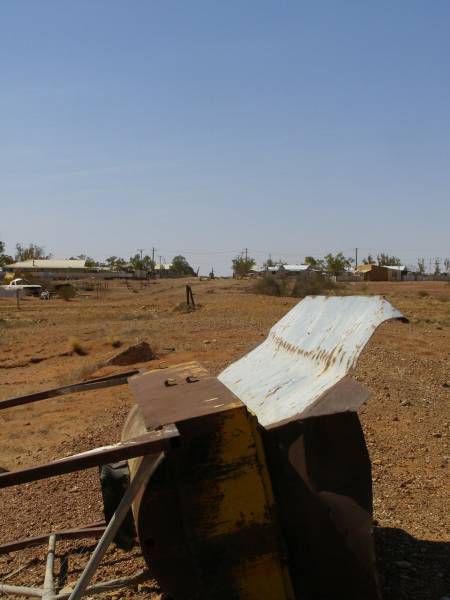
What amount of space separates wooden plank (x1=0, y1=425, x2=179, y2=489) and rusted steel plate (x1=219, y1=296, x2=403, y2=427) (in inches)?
25.6

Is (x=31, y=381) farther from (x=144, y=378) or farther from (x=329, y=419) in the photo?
(x=329, y=419)

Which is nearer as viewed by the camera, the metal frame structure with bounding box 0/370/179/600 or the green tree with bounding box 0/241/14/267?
the metal frame structure with bounding box 0/370/179/600

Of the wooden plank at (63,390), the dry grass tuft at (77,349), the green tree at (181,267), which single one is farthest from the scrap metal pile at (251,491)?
the green tree at (181,267)

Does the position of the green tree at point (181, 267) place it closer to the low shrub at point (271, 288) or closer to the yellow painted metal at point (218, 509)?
the low shrub at point (271, 288)

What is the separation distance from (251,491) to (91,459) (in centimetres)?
72

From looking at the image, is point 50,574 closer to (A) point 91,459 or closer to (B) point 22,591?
(B) point 22,591

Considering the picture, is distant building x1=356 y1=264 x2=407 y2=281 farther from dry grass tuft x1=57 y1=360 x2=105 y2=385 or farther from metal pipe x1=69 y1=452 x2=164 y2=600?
metal pipe x1=69 y1=452 x2=164 y2=600

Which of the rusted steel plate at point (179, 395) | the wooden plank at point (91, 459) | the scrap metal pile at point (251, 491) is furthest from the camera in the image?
the rusted steel plate at point (179, 395)

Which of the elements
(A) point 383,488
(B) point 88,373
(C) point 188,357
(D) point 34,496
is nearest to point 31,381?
(B) point 88,373

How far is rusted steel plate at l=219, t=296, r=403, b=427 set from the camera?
10.1 ft

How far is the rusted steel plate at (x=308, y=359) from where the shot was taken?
10.1ft

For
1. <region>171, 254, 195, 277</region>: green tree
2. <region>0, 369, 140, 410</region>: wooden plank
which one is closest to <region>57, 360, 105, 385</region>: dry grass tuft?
<region>0, 369, 140, 410</region>: wooden plank

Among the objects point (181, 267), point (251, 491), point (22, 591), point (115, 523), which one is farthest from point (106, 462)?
point (181, 267)

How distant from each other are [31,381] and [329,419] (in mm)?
10623
